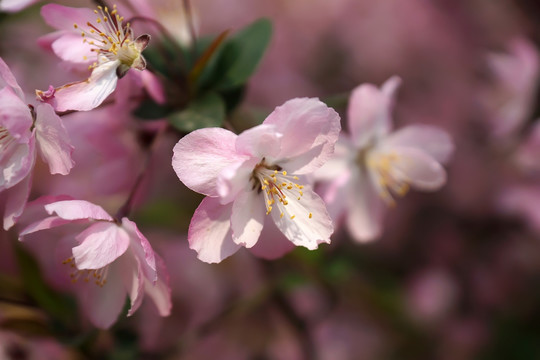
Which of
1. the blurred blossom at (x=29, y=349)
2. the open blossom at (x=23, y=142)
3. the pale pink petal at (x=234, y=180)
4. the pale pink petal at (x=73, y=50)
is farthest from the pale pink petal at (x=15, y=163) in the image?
the blurred blossom at (x=29, y=349)

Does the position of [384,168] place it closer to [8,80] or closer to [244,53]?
[244,53]

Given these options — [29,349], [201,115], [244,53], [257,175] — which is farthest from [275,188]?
[29,349]

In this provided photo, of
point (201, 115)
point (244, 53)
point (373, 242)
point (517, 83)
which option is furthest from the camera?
point (373, 242)

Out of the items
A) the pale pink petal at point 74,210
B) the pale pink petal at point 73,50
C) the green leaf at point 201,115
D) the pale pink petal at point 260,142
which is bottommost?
the pale pink petal at point 74,210

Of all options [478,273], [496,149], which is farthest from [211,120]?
[478,273]

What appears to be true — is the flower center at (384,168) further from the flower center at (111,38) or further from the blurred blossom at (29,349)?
the blurred blossom at (29,349)
